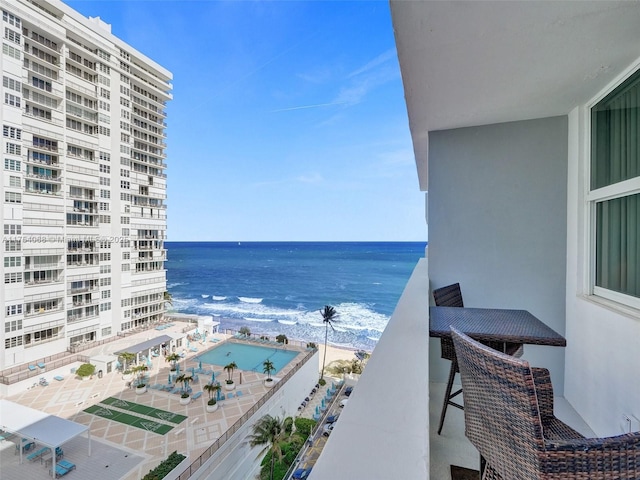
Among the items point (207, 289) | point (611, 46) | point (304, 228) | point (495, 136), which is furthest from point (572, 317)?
point (304, 228)

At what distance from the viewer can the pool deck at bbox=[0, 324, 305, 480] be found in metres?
7.20

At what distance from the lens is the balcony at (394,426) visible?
1.92ft

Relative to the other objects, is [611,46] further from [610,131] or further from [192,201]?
[192,201]

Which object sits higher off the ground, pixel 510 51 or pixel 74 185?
pixel 74 185

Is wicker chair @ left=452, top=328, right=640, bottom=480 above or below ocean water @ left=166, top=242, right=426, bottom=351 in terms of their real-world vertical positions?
above

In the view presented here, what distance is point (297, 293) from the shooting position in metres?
29.1

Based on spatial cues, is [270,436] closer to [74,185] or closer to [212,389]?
[212,389]

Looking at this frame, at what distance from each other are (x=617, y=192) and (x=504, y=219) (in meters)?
0.86

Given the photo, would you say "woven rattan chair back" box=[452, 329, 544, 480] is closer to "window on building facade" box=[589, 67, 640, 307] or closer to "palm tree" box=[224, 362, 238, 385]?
"window on building facade" box=[589, 67, 640, 307]

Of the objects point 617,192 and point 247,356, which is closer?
point 617,192

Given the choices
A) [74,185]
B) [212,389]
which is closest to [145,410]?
[212,389]

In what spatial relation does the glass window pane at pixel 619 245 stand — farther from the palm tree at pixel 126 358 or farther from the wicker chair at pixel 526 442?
the palm tree at pixel 126 358

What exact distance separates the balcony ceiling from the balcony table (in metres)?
1.37

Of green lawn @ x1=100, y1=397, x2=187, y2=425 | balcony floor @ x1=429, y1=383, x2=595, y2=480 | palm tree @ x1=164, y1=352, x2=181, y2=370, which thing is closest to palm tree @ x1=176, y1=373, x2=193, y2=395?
green lawn @ x1=100, y1=397, x2=187, y2=425
